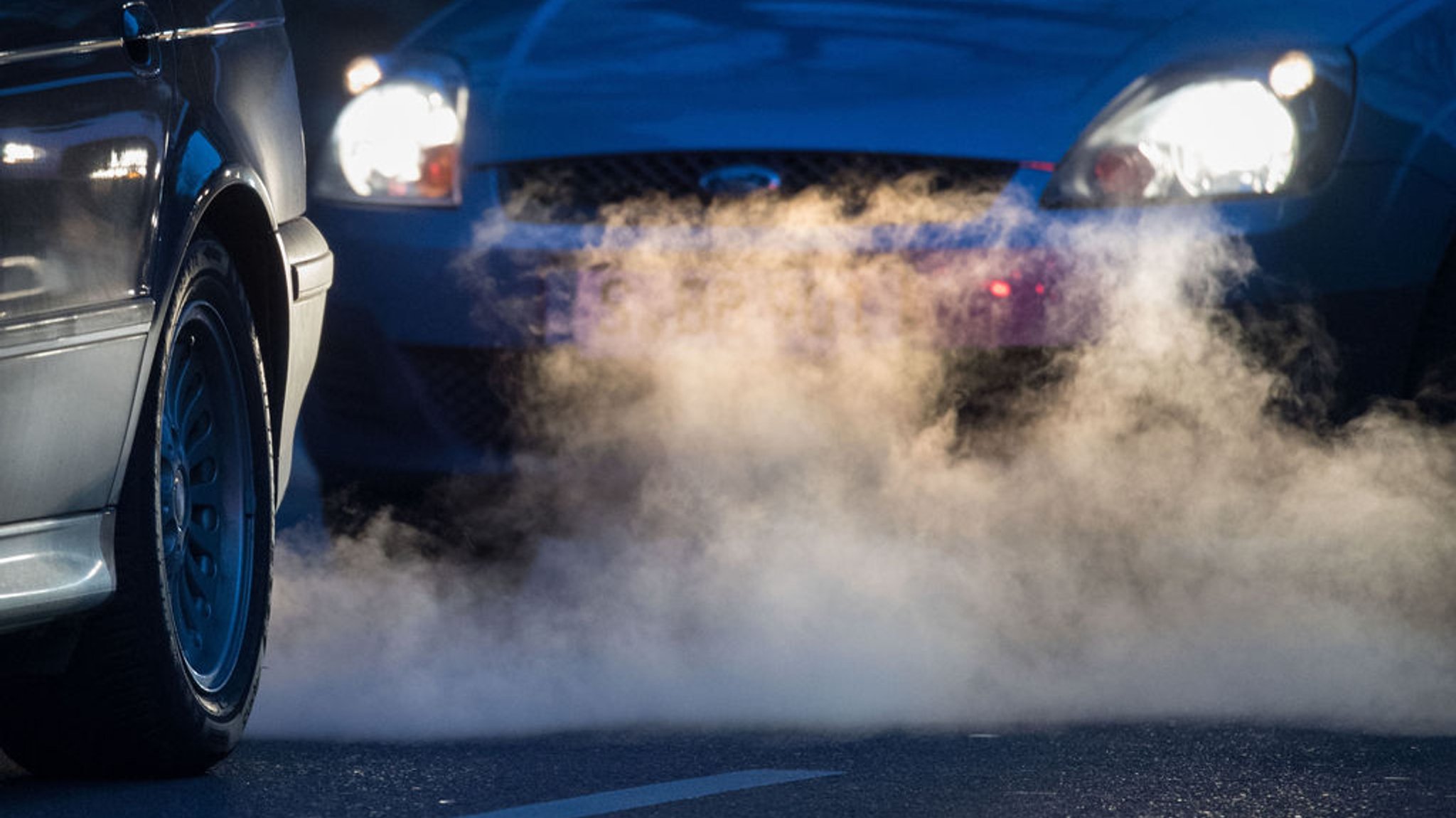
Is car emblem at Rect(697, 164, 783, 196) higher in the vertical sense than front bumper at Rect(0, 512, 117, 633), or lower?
higher

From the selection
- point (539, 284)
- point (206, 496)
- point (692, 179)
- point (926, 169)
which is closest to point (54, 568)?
point (206, 496)

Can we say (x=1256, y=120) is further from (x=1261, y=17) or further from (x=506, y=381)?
(x=506, y=381)

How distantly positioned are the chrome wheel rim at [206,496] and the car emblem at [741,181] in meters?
1.08

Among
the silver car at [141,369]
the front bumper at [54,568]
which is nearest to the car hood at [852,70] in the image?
the silver car at [141,369]

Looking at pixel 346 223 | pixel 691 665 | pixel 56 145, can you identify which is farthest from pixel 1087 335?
pixel 56 145

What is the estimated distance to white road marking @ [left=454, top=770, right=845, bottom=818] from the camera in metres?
4.05

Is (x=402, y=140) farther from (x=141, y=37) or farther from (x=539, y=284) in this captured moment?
(x=141, y=37)

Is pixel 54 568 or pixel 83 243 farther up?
pixel 83 243

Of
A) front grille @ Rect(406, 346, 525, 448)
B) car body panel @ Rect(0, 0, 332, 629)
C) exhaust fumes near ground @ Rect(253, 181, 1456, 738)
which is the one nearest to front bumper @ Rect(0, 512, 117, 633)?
car body panel @ Rect(0, 0, 332, 629)

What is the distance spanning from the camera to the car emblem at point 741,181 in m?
5.43

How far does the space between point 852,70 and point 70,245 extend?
1.99m

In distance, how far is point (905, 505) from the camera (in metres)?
5.54

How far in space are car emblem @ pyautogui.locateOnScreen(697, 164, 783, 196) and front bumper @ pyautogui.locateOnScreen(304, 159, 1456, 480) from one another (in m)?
0.10

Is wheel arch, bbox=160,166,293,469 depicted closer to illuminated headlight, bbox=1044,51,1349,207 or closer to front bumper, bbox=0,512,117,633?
front bumper, bbox=0,512,117,633
